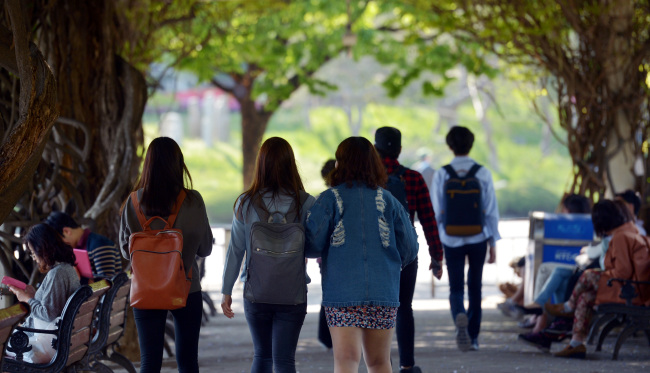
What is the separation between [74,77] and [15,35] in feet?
13.3

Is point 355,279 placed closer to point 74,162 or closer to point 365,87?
point 74,162

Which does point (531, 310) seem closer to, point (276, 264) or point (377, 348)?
point (377, 348)

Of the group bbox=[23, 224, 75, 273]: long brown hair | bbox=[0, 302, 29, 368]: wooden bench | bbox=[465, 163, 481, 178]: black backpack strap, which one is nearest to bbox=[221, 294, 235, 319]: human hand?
bbox=[23, 224, 75, 273]: long brown hair

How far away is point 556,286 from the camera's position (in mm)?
9578

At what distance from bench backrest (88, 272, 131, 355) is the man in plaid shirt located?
6.34 ft

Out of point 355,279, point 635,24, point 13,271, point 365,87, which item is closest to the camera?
point 355,279

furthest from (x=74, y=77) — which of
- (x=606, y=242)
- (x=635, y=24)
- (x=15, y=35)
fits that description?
(x=635, y=24)

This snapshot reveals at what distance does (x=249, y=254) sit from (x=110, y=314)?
5.71 feet

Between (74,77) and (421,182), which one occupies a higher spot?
(74,77)

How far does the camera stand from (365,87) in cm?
4853

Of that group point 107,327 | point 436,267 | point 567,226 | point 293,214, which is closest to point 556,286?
point 567,226

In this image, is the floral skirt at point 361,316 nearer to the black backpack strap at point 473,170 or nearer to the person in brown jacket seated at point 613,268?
the black backpack strap at point 473,170

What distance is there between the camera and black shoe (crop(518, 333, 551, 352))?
888 cm

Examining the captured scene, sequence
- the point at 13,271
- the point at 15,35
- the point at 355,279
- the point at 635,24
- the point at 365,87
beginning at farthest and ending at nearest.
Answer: the point at 365,87
the point at 635,24
the point at 13,271
the point at 355,279
the point at 15,35
